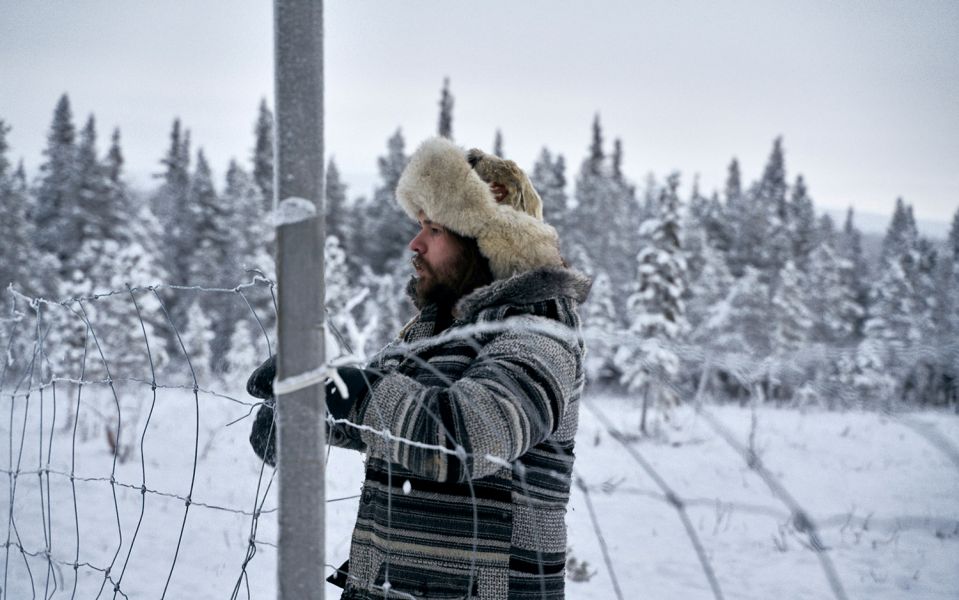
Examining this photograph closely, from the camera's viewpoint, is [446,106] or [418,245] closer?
[418,245]

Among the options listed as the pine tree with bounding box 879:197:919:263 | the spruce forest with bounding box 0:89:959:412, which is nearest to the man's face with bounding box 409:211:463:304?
the spruce forest with bounding box 0:89:959:412

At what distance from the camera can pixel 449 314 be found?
2.24 metres

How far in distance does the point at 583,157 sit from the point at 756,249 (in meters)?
22.4

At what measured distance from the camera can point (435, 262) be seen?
225cm

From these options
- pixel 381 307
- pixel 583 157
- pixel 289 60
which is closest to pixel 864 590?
pixel 289 60

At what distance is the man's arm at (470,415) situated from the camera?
4.86ft

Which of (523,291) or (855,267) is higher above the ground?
(855,267)

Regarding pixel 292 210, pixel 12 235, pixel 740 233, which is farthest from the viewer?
pixel 740 233

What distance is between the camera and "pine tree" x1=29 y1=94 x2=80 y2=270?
94.8 ft

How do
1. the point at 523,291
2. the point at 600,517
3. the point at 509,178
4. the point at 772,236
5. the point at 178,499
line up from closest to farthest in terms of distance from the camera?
the point at 523,291 → the point at 509,178 → the point at 178,499 → the point at 600,517 → the point at 772,236

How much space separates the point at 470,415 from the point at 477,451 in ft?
0.28

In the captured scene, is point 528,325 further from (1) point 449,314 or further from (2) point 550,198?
(2) point 550,198

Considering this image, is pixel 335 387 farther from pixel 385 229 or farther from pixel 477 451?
pixel 385 229

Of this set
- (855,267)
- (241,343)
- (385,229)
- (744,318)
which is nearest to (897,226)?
(855,267)
